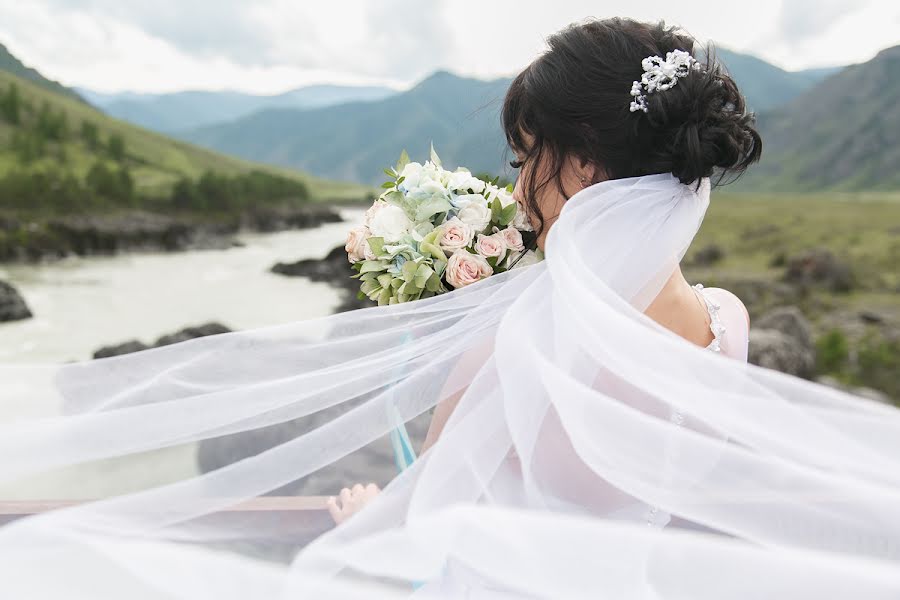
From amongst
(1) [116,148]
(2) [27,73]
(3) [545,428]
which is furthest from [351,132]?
(3) [545,428]

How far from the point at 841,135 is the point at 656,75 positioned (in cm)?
11084

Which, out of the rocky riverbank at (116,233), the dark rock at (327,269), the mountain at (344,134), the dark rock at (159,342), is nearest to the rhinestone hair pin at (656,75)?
the dark rock at (159,342)

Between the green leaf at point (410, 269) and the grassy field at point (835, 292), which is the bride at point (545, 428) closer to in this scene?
the green leaf at point (410, 269)

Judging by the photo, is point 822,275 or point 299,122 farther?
point 299,122

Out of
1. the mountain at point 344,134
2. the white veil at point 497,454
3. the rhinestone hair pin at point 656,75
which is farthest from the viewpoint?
the mountain at point 344,134

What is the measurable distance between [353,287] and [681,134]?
708 inches

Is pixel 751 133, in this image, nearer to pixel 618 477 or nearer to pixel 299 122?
pixel 618 477

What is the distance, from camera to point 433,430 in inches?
72.2

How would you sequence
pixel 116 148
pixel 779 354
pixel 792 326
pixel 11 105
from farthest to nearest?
pixel 116 148, pixel 11 105, pixel 792 326, pixel 779 354

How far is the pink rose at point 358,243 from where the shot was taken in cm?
232

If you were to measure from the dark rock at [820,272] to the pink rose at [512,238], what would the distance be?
55.1 ft

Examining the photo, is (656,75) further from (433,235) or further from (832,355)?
(832,355)

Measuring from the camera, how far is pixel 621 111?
1740mm

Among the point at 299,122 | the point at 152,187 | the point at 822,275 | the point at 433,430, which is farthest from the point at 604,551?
the point at 299,122
